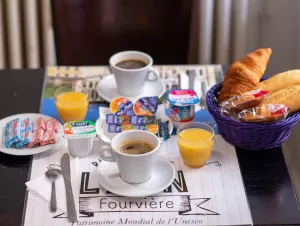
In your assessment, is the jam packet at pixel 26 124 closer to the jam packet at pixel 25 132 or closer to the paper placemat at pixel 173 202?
the jam packet at pixel 25 132

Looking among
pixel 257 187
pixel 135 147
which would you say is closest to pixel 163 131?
pixel 135 147

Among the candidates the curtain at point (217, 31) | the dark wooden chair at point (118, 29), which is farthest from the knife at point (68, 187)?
the curtain at point (217, 31)

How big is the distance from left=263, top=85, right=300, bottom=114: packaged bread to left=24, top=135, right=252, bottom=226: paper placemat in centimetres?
17

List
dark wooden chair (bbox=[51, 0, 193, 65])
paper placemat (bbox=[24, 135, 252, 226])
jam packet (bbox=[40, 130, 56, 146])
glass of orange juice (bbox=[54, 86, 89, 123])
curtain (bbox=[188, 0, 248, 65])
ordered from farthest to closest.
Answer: curtain (bbox=[188, 0, 248, 65]) → dark wooden chair (bbox=[51, 0, 193, 65]) → glass of orange juice (bbox=[54, 86, 89, 123]) → jam packet (bbox=[40, 130, 56, 146]) → paper placemat (bbox=[24, 135, 252, 226])

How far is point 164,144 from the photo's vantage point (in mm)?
1409

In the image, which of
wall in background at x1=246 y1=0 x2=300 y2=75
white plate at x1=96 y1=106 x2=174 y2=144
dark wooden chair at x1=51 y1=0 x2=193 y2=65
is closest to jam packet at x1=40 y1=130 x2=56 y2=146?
white plate at x1=96 y1=106 x2=174 y2=144

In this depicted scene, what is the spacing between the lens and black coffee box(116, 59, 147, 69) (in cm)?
162

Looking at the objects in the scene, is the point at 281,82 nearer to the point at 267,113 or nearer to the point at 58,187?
the point at 267,113

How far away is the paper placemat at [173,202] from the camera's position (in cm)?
116

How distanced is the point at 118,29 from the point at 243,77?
778mm

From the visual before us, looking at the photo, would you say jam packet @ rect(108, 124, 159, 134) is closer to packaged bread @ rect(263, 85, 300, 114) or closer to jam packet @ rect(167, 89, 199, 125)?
jam packet @ rect(167, 89, 199, 125)

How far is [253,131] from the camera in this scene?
131 cm

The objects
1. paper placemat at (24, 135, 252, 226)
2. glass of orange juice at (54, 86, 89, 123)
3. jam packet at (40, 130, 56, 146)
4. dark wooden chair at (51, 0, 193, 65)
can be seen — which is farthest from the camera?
dark wooden chair at (51, 0, 193, 65)

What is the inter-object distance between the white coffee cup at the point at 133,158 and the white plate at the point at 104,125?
129 millimetres
